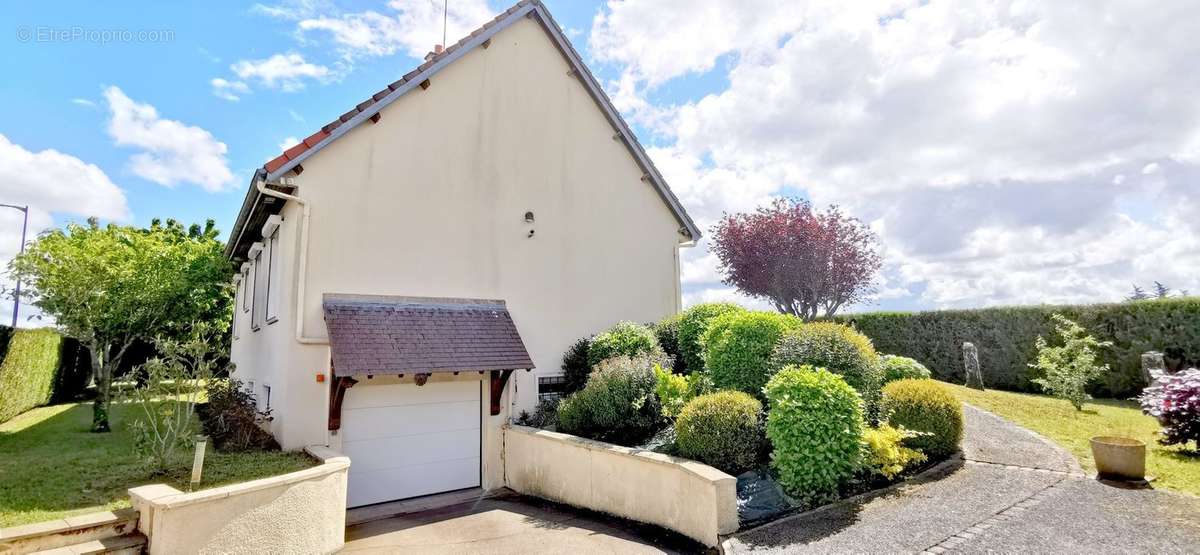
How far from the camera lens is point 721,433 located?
796cm

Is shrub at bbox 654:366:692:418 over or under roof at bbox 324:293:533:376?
under

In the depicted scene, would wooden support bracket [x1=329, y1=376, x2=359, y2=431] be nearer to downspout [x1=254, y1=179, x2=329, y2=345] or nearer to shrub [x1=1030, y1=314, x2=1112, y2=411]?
downspout [x1=254, y1=179, x2=329, y2=345]

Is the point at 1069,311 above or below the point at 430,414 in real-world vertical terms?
above

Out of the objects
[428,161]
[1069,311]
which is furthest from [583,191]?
[1069,311]

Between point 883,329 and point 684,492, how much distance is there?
15.7 m

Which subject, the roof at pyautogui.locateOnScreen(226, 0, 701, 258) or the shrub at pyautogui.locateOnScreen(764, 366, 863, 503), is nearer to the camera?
the shrub at pyautogui.locateOnScreen(764, 366, 863, 503)

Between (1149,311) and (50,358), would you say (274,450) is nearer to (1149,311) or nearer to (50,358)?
(50,358)

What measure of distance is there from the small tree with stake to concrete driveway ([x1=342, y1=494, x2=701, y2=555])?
18.5 metres

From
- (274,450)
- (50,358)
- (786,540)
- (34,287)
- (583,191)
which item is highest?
(583,191)

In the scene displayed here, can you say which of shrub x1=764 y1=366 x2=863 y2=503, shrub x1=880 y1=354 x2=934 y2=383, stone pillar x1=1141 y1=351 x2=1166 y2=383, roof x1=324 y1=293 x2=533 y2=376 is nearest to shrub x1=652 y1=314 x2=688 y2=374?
roof x1=324 y1=293 x2=533 y2=376

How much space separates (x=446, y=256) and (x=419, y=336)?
194cm

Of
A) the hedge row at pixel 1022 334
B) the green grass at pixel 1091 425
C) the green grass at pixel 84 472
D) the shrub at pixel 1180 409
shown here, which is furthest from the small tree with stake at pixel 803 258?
the green grass at pixel 84 472

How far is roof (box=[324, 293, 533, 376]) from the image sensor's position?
30.5 feet

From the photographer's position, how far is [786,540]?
636 centimetres
